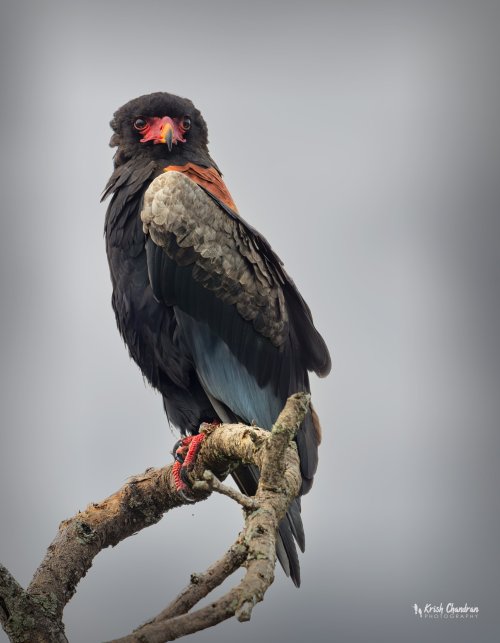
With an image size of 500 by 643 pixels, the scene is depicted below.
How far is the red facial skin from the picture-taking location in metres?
4.08

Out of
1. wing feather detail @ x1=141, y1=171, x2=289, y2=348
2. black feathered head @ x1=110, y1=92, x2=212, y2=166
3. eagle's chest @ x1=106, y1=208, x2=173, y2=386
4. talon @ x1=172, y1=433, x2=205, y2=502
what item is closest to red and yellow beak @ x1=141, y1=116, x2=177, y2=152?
black feathered head @ x1=110, y1=92, x2=212, y2=166

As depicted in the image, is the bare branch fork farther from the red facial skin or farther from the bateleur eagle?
the red facial skin

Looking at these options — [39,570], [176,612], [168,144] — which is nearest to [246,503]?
[176,612]

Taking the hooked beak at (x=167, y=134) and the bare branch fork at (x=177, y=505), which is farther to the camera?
the hooked beak at (x=167, y=134)

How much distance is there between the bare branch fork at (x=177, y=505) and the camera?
7.14 ft

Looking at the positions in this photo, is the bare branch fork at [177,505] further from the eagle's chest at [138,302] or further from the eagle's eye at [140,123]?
the eagle's eye at [140,123]

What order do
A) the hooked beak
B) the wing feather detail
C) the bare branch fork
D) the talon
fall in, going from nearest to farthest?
the bare branch fork
the talon
the wing feather detail
the hooked beak

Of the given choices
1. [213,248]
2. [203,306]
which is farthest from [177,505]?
[213,248]

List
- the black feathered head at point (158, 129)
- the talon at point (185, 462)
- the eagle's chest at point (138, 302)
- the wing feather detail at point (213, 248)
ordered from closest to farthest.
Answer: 1. the talon at point (185, 462)
2. the wing feather detail at point (213, 248)
3. the eagle's chest at point (138, 302)
4. the black feathered head at point (158, 129)

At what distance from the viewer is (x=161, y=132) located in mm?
4133

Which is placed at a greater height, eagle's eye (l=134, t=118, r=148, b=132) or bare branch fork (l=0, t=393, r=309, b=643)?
eagle's eye (l=134, t=118, r=148, b=132)

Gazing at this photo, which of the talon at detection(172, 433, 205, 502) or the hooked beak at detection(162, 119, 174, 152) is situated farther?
the hooked beak at detection(162, 119, 174, 152)

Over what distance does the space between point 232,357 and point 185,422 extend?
372 mm

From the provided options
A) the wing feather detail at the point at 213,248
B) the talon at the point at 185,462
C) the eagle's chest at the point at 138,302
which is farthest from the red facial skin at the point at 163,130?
the talon at the point at 185,462
